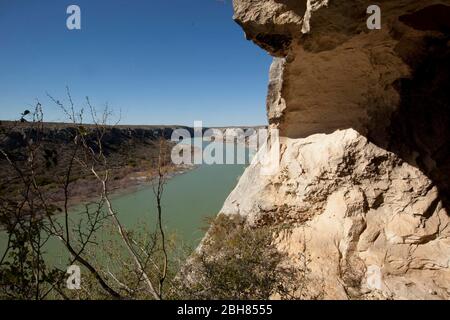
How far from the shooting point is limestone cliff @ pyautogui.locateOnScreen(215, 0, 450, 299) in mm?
4395

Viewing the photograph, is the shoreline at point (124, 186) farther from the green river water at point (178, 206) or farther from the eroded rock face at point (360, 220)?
the eroded rock face at point (360, 220)

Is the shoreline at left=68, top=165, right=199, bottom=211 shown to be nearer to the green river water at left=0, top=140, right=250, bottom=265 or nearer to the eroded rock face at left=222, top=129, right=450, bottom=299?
the green river water at left=0, top=140, right=250, bottom=265

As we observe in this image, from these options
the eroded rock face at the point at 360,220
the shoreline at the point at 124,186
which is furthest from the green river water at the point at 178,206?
the eroded rock face at the point at 360,220

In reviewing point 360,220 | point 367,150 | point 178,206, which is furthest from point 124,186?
point 367,150

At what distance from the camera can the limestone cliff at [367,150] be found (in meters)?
4.39

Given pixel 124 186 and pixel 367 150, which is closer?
pixel 367 150

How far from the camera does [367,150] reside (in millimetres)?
5188

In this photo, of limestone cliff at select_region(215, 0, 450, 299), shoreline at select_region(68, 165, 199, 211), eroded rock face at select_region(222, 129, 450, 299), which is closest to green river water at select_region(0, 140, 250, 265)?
shoreline at select_region(68, 165, 199, 211)

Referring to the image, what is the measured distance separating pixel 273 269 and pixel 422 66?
4.17 m

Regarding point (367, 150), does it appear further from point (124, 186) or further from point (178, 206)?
point (124, 186)

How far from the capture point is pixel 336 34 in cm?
363

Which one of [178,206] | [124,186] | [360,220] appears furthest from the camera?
[124,186]
